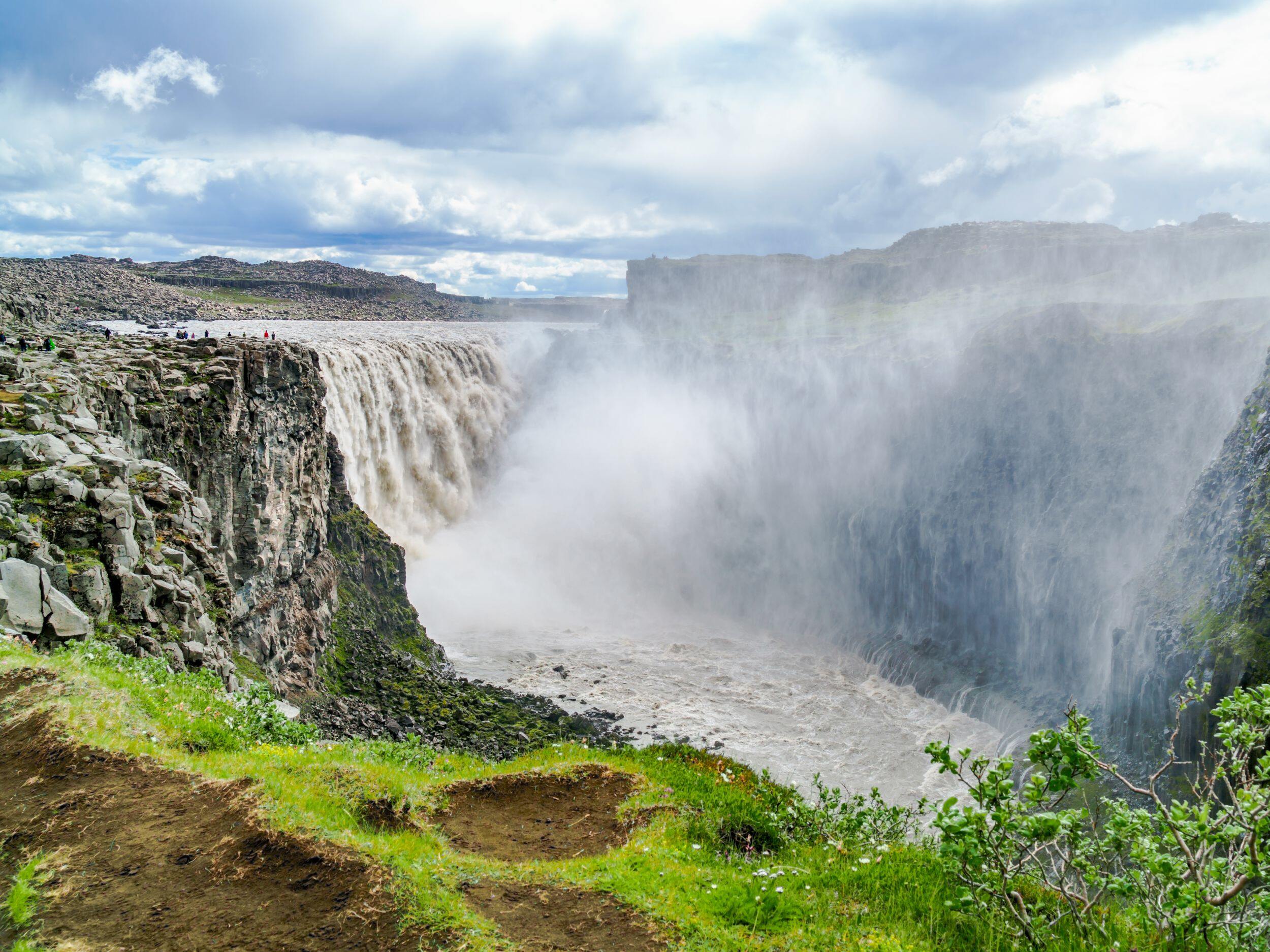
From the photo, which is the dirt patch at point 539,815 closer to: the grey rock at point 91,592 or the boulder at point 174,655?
the boulder at point 174,655

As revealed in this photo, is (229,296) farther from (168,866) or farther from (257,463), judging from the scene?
(168,866)

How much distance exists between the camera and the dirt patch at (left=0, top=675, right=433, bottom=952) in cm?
582

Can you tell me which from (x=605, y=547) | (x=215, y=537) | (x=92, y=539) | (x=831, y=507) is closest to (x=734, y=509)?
(x=831, y=507)

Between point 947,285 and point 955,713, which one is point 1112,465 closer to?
point 955,713

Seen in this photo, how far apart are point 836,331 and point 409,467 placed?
140ft

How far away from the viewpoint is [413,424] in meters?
47.9

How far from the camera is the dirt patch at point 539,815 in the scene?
888 cm

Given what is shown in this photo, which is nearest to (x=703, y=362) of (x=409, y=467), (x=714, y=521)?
(x=714, y=521)

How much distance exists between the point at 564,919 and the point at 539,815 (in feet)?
10.8

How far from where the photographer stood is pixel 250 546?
2425 cm

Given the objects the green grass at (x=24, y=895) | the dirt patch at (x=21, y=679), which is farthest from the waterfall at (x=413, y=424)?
the green grass at (x=24, y=895)

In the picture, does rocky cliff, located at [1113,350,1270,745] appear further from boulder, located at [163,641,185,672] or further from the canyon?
boulder, located at [163,641,185,672]

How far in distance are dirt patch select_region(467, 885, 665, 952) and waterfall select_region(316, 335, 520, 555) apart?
109ft

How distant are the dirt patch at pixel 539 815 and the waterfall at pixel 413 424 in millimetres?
30006
